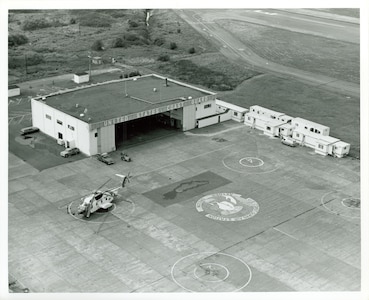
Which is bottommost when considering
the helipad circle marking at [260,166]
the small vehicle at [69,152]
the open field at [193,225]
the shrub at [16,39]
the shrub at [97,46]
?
the open field at [193,225]

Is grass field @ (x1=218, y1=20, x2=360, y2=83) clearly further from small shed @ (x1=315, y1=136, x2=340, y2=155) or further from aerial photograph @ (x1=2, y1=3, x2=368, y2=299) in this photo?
small shed @ (x1=315, y1=136, x2=340, y2=155)

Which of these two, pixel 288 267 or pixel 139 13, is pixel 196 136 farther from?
pixel 139 13

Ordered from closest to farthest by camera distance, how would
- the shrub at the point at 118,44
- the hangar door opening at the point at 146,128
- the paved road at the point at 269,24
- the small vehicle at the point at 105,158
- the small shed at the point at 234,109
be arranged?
1. the small vehicle at the point at 105,158
2. the hangar door opening at the point at 146,128
3. the small shed at the point at 234,109
4. the paved road at the point at 269,24
5. the shrub at the point at 118,44

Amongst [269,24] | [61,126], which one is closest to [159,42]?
[269,24]

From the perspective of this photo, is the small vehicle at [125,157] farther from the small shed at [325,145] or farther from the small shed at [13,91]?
the small shed at [13,91]

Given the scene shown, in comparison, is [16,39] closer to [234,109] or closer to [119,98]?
[119,98]

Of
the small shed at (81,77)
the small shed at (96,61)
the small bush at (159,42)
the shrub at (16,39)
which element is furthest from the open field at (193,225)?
the shrub at (16,39)

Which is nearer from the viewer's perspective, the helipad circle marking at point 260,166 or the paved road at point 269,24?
the helipad circle marking at point 260,166

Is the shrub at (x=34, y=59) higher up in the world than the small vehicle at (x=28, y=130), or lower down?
higher up
